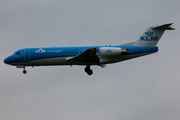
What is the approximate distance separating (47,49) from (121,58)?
870 centimetres

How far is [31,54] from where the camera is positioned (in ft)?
151

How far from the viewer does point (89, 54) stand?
141 ft

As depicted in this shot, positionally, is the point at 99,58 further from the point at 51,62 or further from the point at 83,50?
the point at 51,62

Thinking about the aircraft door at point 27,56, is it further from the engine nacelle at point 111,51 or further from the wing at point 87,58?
the engine nacelle at point 111,51

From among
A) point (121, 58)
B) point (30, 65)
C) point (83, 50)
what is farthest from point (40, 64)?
point (121, 58)

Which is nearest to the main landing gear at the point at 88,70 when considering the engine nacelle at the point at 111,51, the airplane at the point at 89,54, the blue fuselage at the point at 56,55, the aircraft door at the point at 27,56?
the airplane at the point at 89,54

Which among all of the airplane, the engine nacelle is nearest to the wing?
the airplane

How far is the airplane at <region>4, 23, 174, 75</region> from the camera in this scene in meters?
43.4

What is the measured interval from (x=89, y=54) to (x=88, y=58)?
101cm

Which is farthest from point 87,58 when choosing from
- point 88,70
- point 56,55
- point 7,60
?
point 7,60

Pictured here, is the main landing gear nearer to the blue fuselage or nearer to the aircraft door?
the blue fuselage

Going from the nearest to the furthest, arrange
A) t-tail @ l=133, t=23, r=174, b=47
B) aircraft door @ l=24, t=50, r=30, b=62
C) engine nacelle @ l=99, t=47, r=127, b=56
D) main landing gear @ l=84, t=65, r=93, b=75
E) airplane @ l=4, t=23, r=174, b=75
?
engine nacelle @ l=99, t=47, r=127, b=56 → airplane @ l=4, t=23, r=174, b=75 → t-tail @ l=133, t=23, r=174, b=47 → aircraft door @ l=24, t=50, r=30, b=62 → main landing gear @ l=84, t=65, r=93, b=75

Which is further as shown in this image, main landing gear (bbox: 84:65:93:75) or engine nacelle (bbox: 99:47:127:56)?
main landing gear (bbox: 84:65:93:75)

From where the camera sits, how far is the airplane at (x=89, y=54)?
1709 inches
